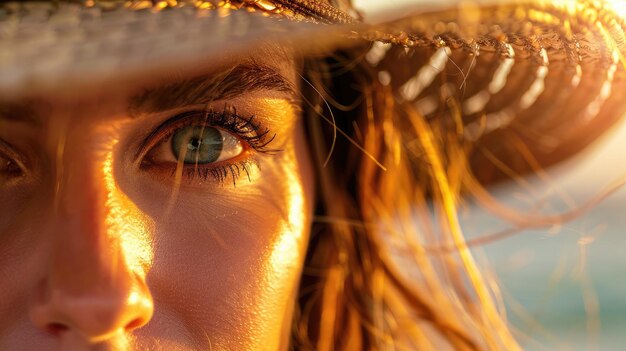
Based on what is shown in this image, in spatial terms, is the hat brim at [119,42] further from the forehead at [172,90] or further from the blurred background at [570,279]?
the blurred background at [570,279]

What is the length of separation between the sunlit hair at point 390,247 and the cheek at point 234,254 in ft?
1.03

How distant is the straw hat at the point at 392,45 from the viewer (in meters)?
0.69

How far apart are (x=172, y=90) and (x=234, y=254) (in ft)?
0.95

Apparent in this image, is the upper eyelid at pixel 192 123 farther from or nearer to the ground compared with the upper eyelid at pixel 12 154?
farther from the ground

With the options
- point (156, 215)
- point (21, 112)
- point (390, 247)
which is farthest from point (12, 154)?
point (390, 247)

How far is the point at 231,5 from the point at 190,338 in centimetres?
49

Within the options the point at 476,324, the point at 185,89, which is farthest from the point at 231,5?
the point at 476,324

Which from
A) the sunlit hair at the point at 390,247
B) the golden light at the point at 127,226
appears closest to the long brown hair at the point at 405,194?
the sunlit hair at the point at 390,247

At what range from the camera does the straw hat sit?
0.69 m

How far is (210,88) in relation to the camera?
103 cm

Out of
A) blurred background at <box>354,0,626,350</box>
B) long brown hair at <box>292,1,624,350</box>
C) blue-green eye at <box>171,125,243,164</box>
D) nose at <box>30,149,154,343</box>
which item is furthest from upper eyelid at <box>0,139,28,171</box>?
blurred background at <box>354,0,626,350</box>

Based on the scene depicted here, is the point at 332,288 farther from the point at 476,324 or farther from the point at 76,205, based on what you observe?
the point at 76,205

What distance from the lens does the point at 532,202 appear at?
1.89 meters

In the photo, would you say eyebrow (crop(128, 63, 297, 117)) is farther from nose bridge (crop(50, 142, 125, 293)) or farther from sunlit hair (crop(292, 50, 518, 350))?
sunlit hair (crop(292, 50, 518, 350))
